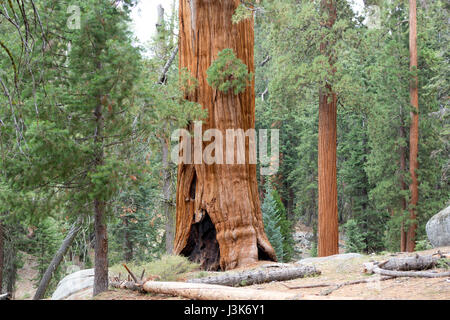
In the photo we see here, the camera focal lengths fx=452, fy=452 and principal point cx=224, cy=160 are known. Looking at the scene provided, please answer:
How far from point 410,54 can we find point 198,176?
13594 mm

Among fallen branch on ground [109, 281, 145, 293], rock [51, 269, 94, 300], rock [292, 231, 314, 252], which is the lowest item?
rock [292, 231, 314, 252]

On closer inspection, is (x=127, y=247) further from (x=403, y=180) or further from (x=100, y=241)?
(x=100, y=241)

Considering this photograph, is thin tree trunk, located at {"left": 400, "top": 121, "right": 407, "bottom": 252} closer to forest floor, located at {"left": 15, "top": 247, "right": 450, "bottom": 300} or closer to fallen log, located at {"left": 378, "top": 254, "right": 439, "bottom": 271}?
forest floor, located at {"left": 15, "top": 247, "right": 450, "bottom": 300}

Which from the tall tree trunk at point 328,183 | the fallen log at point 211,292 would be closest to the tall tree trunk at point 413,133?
the tall tree trunk at point 328,183

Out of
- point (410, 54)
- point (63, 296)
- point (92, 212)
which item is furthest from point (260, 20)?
point (410, 54)

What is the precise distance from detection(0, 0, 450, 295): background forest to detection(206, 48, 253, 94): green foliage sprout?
2.14 ft

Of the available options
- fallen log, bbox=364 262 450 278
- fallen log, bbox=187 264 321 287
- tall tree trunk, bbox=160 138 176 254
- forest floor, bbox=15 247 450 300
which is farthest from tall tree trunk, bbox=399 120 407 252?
fallen log, bbox=364 262 450 278

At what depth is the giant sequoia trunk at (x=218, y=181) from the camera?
8.32 meters

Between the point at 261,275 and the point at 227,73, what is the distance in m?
3.83

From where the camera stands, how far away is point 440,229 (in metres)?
9.76

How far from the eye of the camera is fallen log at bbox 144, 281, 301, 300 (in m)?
4.02

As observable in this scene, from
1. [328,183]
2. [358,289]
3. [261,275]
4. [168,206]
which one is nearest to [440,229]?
[328,183]

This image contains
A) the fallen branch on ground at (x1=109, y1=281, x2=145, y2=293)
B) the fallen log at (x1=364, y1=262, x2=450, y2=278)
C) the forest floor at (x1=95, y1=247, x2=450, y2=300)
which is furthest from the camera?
the fallen branch on ground at (x1=109, y1=281, x2=145, y2=293)

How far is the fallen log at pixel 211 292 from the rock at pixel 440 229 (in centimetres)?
674
